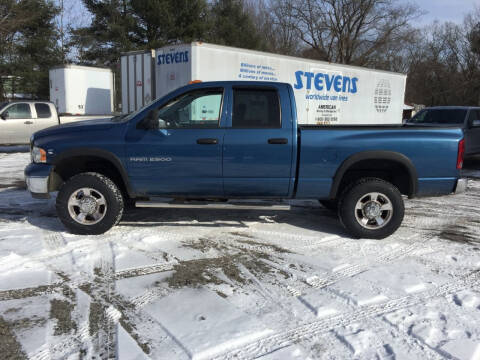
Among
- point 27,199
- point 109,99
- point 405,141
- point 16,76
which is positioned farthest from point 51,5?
point 405,141

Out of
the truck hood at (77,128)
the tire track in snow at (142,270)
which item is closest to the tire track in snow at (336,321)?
the tire track in snow at (142,270)

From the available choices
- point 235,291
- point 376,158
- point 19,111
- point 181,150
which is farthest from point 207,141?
point 19,111

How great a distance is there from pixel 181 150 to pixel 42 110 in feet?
36.1

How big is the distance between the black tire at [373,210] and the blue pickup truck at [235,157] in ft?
0.04

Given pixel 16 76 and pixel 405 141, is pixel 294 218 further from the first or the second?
pixel 16 76

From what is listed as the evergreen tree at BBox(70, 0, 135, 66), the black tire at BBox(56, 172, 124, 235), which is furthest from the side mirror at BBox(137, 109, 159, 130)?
the evergreen tree at BBox(70, 0, 135, 66)

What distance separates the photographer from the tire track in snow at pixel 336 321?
8.85 feet

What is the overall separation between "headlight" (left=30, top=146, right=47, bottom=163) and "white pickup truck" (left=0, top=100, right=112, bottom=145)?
8.93 m

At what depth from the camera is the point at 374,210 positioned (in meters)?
4.93

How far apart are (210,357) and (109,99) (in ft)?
51.3

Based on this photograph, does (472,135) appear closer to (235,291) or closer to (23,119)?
(235,291)

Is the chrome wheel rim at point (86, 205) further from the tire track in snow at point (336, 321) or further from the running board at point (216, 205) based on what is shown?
the tire track in snow at point (336, 321)

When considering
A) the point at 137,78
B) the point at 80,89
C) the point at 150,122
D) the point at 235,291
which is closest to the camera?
the point at 235,291

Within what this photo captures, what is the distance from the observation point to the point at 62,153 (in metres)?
4.71
